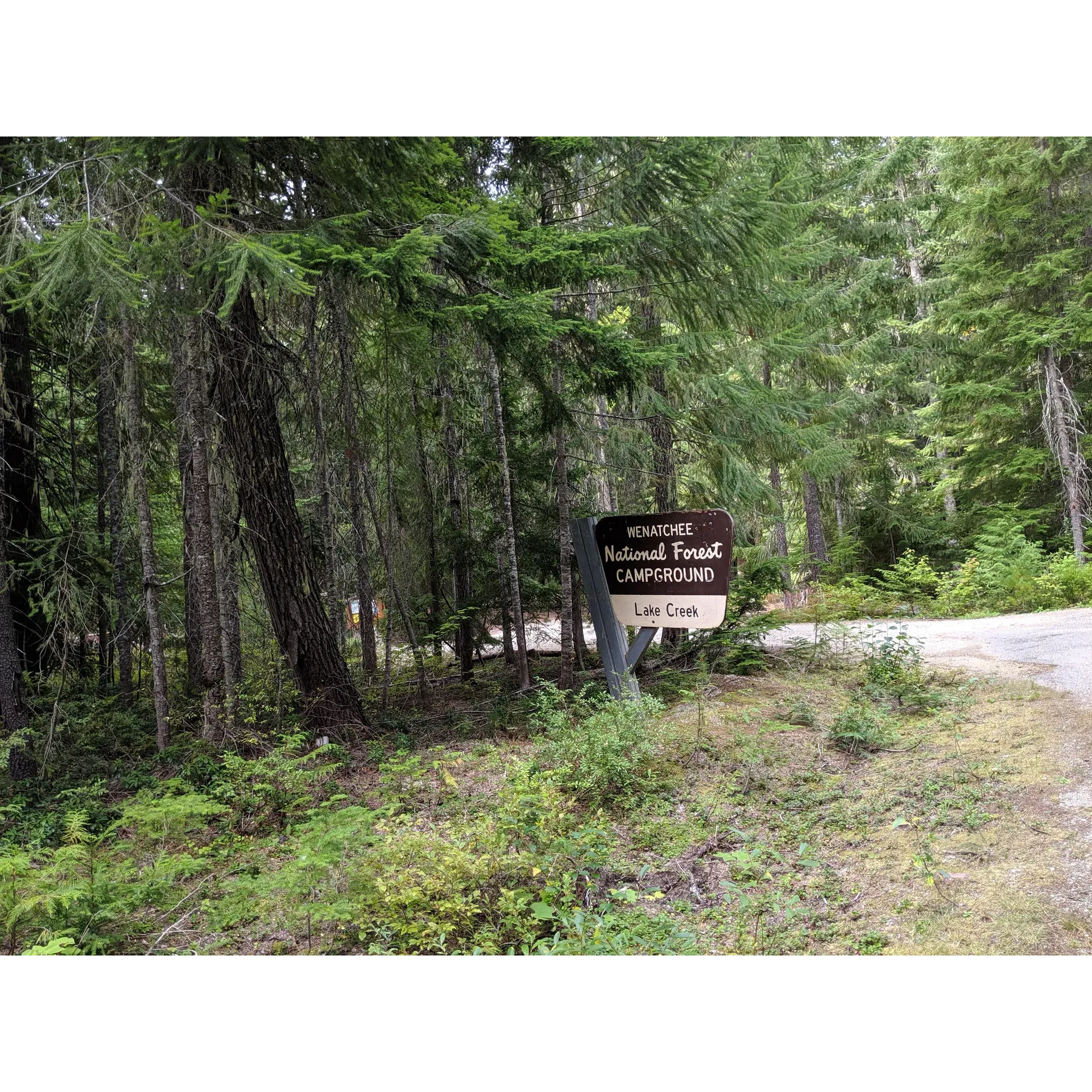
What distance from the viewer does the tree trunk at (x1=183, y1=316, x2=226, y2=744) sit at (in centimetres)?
584

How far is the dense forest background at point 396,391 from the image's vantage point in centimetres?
516

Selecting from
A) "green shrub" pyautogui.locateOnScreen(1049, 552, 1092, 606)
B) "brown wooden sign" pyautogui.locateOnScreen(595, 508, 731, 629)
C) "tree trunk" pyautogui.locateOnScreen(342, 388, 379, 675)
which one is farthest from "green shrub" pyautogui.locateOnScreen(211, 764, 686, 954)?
"green shrub" pyautogui.locateOnScreen(1049, 552, 1092, 606)

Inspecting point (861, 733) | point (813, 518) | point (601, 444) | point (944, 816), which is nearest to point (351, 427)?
point (601, 444)

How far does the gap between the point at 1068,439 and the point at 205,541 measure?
12175mm

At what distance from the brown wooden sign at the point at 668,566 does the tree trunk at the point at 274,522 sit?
2.42 metres

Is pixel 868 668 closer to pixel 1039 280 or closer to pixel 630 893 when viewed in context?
pixel 630 893

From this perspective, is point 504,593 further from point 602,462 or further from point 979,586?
point 979,586

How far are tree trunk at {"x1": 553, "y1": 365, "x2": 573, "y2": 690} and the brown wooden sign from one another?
1.34m

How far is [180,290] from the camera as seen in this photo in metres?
5.54

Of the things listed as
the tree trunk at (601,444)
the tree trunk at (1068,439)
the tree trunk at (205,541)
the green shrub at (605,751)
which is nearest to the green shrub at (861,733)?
the green shrub at (605,751)

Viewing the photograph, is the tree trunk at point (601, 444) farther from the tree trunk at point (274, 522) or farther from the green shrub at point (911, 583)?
the green shrub at point (911, 583)

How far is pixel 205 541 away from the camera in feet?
20.0

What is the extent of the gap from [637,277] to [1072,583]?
8.20 meters
